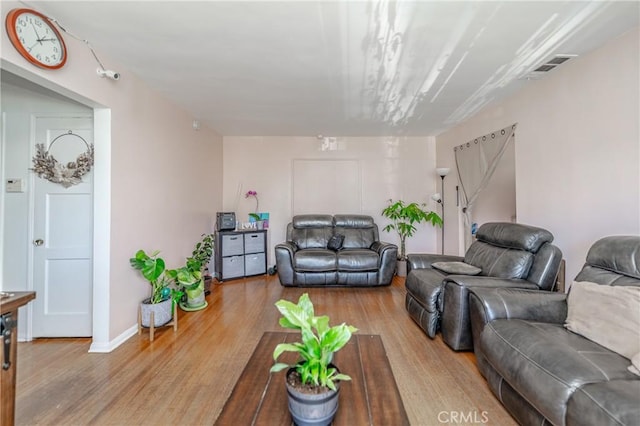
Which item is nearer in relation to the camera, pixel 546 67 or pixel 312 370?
pixel 312 370

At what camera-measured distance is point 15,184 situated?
244 centimetres

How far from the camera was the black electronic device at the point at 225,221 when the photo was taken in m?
4.48

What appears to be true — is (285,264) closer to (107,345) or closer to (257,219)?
(257,219)

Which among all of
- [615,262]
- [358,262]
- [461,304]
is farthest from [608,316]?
[358,262]

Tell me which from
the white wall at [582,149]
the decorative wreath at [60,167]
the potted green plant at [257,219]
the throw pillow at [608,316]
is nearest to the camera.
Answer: the throw pillow at [608,316]

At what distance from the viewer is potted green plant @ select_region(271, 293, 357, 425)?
3.20ft

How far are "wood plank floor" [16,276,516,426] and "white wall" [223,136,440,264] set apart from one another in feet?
8.10

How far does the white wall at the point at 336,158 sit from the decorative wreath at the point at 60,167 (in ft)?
9.13

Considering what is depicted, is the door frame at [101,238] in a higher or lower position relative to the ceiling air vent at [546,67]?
lower

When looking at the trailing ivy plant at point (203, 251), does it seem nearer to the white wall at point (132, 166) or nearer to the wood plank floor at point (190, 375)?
the white wall at point (132, 166)

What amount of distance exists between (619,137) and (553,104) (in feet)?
Result: 2.40

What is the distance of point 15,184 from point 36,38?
141cm

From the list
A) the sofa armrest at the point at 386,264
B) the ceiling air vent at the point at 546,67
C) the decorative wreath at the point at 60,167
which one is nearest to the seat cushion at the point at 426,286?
the sofa armrest at the point at 386,264

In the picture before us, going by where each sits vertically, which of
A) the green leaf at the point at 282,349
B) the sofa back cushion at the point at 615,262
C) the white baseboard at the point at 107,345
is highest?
the sofa back cushion at the point at 615,262
